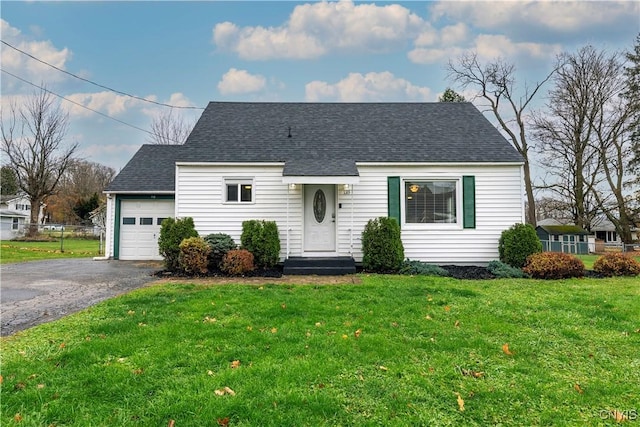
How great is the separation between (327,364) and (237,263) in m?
6.23

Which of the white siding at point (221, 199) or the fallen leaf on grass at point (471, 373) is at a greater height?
the white siding at point (221, 199)

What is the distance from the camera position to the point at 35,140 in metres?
27.5

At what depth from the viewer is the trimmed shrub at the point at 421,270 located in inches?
368

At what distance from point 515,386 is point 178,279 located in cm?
761

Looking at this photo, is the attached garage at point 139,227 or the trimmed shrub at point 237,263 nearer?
the trimmed shrub at point 237,263

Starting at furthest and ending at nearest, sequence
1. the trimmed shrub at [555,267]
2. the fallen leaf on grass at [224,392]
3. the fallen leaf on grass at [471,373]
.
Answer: the trimmed shrub at [555,267]
the fallen leaf on grass at [471,373]
the fallen leaf on grass at [224,392]

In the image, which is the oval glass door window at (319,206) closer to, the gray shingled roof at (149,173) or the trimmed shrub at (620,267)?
the gray shingled roof at (149,173)

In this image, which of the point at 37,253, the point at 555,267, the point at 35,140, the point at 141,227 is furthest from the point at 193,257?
the point at 35,140

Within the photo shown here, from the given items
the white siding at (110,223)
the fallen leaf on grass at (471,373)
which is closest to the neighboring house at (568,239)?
the fallen leaf on grass at (471,373)

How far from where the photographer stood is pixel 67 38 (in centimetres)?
1366

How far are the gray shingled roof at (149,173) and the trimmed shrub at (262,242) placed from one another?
487cm

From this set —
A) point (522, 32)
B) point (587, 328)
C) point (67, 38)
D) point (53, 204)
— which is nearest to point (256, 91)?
point (67, 38)

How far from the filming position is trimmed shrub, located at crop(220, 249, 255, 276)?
30.2 ft

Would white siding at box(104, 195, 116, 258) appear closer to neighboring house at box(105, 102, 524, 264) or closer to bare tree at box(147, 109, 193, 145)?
neighboring house at box(105, 102, 524, 264)
